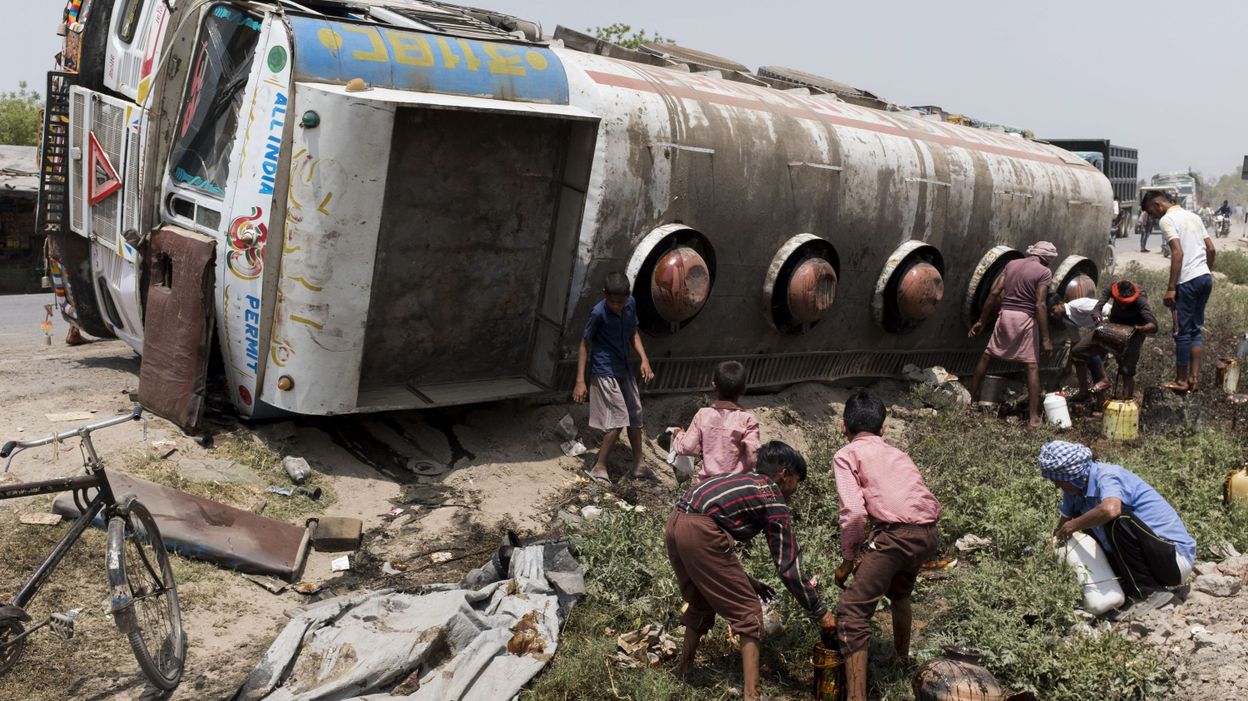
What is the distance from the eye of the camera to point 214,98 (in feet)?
23.8

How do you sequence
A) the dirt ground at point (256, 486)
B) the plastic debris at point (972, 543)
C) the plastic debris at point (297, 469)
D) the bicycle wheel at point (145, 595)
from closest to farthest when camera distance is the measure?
the bicycle wheel at point (145, 595), the dirt ground at point (256, 486), the plastic debris at point (972, 543), the plastic debris at point (297, 469)

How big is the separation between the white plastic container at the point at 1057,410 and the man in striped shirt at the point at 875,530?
5.76 meters

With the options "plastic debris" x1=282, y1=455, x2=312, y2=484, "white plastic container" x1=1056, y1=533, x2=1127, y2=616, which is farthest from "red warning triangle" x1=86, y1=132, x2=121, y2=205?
"white plastic container" x1=1056, y1=533, x2=1127, y2=616

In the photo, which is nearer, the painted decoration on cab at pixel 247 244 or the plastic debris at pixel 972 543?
the plastic debris at pixel 972 543

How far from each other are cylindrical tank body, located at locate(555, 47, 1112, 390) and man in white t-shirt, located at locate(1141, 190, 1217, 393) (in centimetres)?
181

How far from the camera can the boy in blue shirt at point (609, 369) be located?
767cm

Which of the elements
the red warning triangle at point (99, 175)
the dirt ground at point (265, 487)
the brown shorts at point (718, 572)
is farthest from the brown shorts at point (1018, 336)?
the red warning triangle at point (99, 175)

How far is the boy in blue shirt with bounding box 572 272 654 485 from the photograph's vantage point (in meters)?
7.67

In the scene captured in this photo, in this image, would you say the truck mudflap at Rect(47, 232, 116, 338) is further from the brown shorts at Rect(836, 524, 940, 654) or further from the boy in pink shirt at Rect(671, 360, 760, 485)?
the brown shorts at Rect(836, 524, 940, 654)

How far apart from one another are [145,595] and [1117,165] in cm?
2818

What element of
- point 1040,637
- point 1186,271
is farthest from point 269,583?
point 1186,271

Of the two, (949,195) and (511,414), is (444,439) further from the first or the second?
(949,195)

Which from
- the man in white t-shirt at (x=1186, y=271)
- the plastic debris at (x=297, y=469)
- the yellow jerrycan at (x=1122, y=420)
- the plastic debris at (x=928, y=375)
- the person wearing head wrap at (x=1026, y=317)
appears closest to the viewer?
the plastic debris at (x=297, y=469)

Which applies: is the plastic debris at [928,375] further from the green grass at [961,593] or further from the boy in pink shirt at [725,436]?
the boy in pink shirt at [725,436]
